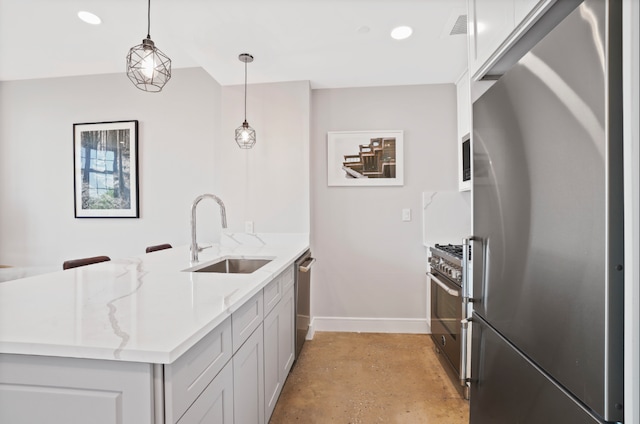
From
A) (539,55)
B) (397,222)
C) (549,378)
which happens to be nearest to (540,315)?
(549,378)

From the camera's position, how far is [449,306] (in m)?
2.07

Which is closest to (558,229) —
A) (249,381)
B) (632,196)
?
(632,196)

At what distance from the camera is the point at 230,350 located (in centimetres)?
104

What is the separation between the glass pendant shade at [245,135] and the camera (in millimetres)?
2453

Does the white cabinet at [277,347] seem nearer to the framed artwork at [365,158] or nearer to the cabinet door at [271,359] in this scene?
the cabinet door at [271,359]

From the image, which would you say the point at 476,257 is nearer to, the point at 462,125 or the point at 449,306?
the point at 449,306

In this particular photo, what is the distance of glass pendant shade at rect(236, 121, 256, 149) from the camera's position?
245 cm

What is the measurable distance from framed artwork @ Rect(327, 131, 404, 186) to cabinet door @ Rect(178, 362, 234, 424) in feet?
7.03

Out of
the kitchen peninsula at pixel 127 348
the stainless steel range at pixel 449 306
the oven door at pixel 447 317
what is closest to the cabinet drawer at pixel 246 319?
the kitchen peninsula at pixel 127 348

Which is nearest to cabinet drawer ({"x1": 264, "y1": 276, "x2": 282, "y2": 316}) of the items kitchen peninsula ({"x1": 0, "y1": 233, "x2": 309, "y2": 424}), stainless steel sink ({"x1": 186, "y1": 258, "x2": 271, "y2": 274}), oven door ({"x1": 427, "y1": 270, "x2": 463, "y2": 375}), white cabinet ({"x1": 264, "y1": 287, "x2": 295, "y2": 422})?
white cabinet ({"x1": 264, "y1": 287, "x2": 295, "y2": 422})

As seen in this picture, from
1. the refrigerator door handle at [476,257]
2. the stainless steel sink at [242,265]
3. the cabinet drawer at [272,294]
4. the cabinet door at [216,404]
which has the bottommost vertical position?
the cabinet door at [216,404]

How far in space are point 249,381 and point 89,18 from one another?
2597mm

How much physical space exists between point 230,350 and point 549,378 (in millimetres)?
1002

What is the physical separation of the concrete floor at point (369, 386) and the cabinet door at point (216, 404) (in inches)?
33.3
